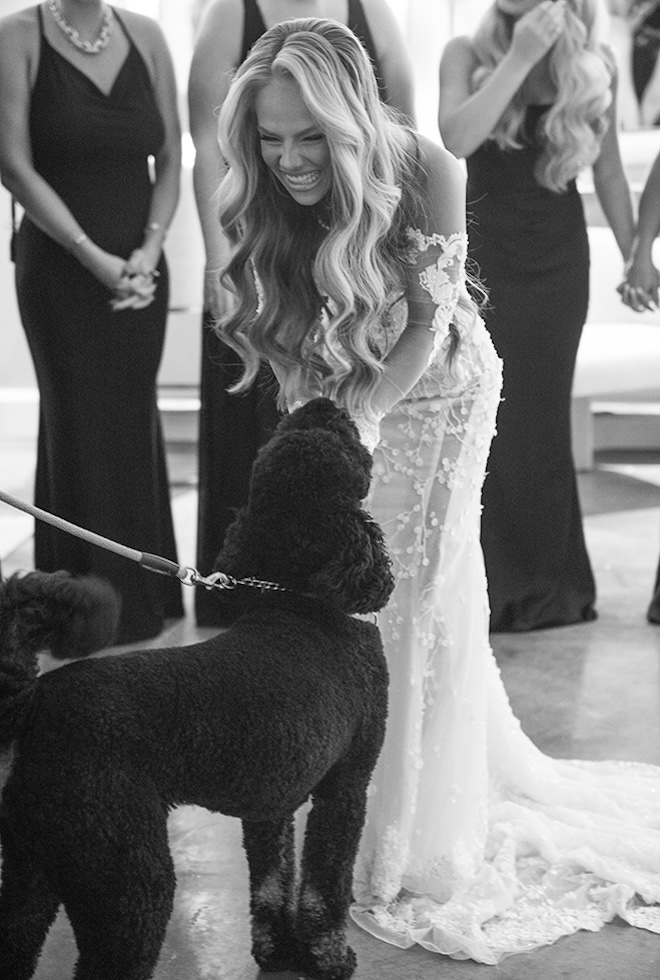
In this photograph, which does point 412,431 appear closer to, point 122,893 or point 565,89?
point 122,893

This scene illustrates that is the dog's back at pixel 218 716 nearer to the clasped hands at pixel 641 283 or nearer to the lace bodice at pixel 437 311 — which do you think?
the lace bodice at pixel 437 311

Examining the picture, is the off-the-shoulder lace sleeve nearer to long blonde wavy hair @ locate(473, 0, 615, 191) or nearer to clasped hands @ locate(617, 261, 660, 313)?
Answer: long blonde wavy hair @ locate(473, 0, 615, 191)

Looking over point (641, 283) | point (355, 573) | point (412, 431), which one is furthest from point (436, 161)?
point (641, 283)

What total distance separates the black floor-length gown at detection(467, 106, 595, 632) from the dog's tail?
2.21 metres

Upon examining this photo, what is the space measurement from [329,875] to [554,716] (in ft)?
4.30

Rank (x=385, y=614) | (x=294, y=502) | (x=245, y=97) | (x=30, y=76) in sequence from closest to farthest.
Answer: (x=294, y=502), (x=245, y=97), (x=385, y=614), (x=30, y=76)

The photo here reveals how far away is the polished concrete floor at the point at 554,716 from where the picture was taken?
2051 millimetres

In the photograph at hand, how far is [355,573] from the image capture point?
171cm

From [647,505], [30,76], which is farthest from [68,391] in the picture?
[647,505]

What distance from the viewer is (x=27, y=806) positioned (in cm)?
150

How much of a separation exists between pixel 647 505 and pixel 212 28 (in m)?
2.83

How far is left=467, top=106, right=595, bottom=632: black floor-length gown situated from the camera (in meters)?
3.54

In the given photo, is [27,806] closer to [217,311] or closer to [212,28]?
[217,311]

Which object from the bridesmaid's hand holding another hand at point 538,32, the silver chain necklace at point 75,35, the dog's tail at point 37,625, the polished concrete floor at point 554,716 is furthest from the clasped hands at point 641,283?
the dog's tail at point 37,625
